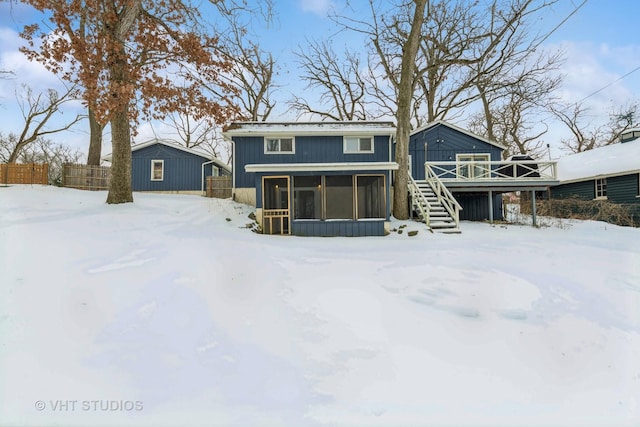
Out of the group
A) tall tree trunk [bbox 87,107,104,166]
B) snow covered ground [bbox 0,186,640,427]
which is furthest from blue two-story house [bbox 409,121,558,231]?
tall tree trunk [bbox 87,107,104,166]

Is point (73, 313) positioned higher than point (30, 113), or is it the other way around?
point (30, 113)

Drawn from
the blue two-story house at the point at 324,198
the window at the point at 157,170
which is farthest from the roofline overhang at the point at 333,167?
the window at the point at 157,170

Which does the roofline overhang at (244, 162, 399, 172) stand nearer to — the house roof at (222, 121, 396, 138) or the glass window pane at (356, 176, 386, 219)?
the glass window pane at (356, 176, 386, 219)

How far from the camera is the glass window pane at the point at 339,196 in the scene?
36.4 feet

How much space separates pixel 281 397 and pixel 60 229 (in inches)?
304

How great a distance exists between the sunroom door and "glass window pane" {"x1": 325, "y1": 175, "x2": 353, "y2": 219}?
4.91 feet

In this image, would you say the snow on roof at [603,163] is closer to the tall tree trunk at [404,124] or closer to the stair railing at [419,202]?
the stair railing at [419,202]

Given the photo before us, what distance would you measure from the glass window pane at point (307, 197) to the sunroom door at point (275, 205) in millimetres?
346

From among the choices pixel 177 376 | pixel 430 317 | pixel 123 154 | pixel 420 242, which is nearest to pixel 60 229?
pixel 123 154

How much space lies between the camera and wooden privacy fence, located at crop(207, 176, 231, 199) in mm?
18062

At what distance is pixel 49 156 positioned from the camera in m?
33.7

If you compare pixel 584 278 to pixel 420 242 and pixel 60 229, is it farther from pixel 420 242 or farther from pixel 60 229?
pixel 60 229

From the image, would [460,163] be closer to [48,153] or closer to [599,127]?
[599,127]

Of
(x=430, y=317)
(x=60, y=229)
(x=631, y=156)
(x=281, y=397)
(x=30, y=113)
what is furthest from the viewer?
(x=30, y=113)
